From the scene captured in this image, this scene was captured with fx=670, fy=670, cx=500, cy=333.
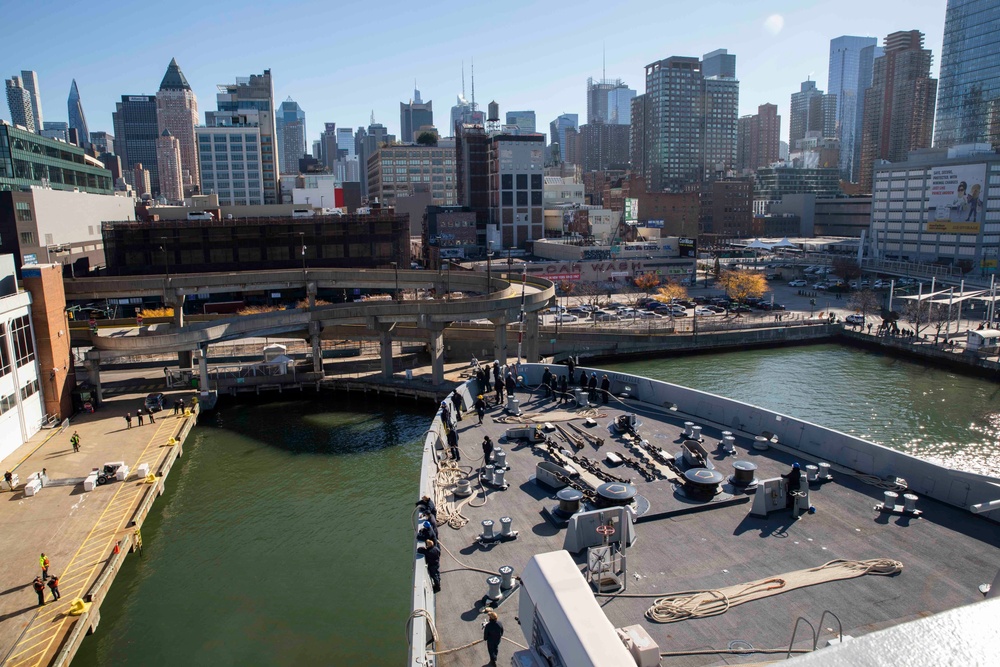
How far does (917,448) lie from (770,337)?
2993 centimetres

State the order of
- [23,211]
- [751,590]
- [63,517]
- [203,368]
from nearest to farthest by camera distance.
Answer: [751,590], [63,517], [203,368], [23,211]

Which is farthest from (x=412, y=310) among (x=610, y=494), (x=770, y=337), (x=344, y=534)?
(x=770, y=337)

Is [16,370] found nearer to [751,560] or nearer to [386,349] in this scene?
[386,349]

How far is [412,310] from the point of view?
1909 inches

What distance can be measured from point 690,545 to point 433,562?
5.97 meters

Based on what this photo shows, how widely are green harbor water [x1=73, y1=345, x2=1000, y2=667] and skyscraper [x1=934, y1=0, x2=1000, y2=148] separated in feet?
358

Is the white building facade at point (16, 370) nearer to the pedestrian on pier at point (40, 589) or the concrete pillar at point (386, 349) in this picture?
the pedestrian on pier at point (40, 589)

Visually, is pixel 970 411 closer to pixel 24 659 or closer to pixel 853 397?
pixel 853 397

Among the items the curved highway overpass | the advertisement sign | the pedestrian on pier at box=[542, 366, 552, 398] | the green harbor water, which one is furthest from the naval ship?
the advertisement sign

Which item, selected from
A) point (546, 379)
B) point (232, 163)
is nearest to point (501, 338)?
point (546, 379)

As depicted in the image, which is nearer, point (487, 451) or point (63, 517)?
point (487, 451)

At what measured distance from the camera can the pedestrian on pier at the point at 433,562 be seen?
47.9 ft

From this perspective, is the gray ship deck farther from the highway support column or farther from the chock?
the highway support column

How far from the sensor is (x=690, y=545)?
1562cm
